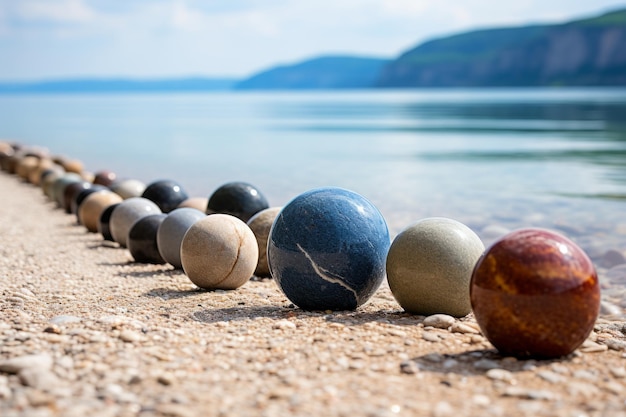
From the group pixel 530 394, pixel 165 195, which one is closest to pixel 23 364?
Result: pixel 530 394

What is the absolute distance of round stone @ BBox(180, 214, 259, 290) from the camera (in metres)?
8.85

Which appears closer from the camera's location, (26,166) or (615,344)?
(615,344)

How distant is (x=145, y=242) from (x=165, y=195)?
9.17ft

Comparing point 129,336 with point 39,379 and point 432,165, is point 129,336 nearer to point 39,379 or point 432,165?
point 39,379

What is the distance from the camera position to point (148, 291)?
29.5ft

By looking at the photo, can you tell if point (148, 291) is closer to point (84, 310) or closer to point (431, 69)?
point (84, 310)


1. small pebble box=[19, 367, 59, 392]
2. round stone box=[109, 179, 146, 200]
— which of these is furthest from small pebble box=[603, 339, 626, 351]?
round stone box=[109, 179, 146, 200]

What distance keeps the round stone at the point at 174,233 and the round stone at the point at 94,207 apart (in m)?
3.98

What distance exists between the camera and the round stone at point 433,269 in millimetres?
7500

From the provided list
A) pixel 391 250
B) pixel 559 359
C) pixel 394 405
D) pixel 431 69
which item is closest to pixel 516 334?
pixel 559 359

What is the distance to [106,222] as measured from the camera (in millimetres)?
13188

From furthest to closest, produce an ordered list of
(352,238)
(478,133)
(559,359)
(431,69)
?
(431,69) < (478,133) < (352,238) < (559,359)

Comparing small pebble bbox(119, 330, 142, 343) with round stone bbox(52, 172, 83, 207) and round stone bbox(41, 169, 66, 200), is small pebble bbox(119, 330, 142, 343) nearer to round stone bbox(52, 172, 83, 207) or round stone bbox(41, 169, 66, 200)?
round stone bbox(52, 172, 83, 207)

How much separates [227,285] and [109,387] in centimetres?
402
